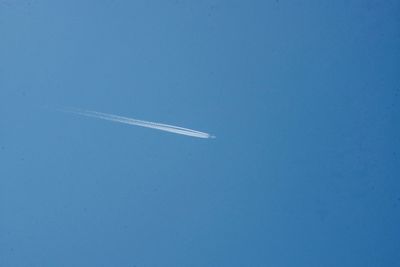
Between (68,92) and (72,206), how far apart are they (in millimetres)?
312

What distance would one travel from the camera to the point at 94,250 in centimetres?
93

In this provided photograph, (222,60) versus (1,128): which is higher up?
(222,60)

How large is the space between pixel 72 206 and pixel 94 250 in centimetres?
14

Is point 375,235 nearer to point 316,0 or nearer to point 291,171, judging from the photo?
point 291,171

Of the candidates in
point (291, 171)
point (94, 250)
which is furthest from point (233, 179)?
point (94, 250)

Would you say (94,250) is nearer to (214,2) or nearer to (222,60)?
(222,60)

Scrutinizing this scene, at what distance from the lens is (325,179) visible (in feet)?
2.92

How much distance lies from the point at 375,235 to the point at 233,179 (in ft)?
1.30

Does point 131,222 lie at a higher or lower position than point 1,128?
lower

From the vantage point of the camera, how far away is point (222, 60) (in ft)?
2.95

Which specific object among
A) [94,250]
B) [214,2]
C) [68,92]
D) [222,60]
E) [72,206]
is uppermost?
[214,2]

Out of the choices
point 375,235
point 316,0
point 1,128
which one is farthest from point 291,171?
point 1,128

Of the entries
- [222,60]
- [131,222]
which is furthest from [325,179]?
[131,222]

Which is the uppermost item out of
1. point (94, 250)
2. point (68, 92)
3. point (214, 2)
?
point (214, 2)
